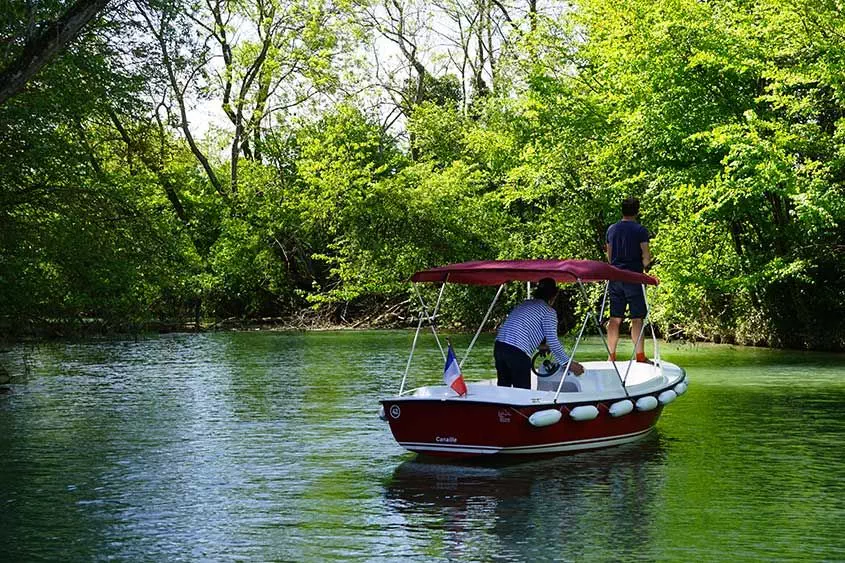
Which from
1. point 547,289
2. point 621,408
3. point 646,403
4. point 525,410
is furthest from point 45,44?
point 646,403

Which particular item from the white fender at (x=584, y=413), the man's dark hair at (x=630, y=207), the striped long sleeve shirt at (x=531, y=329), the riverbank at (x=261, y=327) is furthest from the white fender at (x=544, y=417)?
the riverbank at (x=261, y=327)

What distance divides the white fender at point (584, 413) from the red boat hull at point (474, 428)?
8 cm

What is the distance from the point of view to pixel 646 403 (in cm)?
1352

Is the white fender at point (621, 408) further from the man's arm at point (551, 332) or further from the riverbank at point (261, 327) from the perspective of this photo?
the riverbank at point (261, 327)

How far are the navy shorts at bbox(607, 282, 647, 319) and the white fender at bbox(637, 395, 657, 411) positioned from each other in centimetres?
176

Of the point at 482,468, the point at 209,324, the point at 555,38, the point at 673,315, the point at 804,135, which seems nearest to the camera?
the point at 482,468

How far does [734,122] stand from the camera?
87.1 feet

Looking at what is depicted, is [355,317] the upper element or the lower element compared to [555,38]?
lower

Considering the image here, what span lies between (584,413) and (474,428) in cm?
128

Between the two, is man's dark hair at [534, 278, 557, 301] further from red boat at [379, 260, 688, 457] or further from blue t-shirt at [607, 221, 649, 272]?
blue t-shirt at [607, 221, 649, 272]

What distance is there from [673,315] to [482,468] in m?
18.0

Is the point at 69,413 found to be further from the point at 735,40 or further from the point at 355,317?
the point at 355,317

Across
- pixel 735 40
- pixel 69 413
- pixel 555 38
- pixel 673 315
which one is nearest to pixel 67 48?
pixel 69 413

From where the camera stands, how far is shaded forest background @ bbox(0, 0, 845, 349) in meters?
19.8
